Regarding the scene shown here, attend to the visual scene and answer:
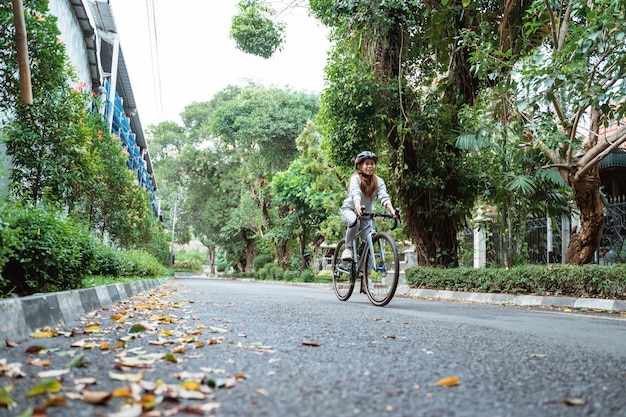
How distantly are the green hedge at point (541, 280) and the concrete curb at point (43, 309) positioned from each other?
614 cm

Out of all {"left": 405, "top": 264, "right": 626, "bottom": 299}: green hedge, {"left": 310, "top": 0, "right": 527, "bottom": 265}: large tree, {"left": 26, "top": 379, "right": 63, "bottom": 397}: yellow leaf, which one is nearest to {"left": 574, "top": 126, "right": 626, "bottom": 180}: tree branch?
{"left": 405, "top": 264, "right": 626, "bottom": 299}: green hedge

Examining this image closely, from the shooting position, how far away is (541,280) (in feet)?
27.2

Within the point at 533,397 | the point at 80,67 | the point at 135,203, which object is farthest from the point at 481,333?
the point at 80,67

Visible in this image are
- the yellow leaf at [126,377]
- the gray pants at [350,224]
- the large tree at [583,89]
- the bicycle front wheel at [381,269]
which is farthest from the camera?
the gray pants at [350,224]

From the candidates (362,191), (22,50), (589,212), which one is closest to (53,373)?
(22,50)

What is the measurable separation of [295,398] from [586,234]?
8.46m

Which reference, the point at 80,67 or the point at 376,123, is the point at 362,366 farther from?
the point at 80,67

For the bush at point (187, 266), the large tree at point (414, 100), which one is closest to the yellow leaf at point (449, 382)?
the large tree at point (414, 100)

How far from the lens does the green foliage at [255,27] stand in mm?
14156

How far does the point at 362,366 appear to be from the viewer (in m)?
2.72

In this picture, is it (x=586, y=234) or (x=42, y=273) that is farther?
(x=586, y=234)

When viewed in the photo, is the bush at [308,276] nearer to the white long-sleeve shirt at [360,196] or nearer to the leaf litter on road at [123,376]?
the white long-sleeve shirt at [360,196]

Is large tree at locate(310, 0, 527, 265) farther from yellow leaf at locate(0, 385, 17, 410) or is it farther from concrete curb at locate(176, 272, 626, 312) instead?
yellow leaf at locate(0, 385, 17, 410)

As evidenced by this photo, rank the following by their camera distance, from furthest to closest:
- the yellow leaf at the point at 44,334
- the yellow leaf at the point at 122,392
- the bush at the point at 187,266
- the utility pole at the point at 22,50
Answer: the bush at the point at 187,266, the utility pole at the point at 22,50, the yellow leaf at the point at 44,334, the yellow leaf at the point at 122,392
